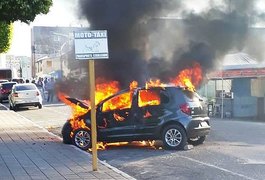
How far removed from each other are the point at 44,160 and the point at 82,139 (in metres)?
2.35

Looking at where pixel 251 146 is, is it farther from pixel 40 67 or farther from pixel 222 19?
pixel 40 67

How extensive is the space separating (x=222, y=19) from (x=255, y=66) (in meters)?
7.05

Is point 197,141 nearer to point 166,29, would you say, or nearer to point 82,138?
point 82,138

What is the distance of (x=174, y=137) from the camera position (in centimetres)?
1137

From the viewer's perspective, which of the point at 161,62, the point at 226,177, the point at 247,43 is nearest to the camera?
the point at 226,177

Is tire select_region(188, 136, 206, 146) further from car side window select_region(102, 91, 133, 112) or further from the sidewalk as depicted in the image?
the sidewalk

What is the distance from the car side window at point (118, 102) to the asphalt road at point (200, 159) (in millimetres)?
1014

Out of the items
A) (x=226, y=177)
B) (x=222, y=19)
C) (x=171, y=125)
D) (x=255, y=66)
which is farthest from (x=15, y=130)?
(x=255, y=66)

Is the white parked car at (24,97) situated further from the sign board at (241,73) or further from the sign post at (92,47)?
the sign post at (92,47)

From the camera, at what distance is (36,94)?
27125 mm

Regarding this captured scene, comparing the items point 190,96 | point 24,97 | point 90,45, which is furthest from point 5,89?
point 90,45

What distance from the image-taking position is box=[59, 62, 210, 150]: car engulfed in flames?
11.4m

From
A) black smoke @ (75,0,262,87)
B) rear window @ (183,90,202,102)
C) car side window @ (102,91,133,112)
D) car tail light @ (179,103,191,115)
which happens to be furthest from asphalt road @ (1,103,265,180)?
black smoke @ (75,0,262,87)

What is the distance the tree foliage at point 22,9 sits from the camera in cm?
988
